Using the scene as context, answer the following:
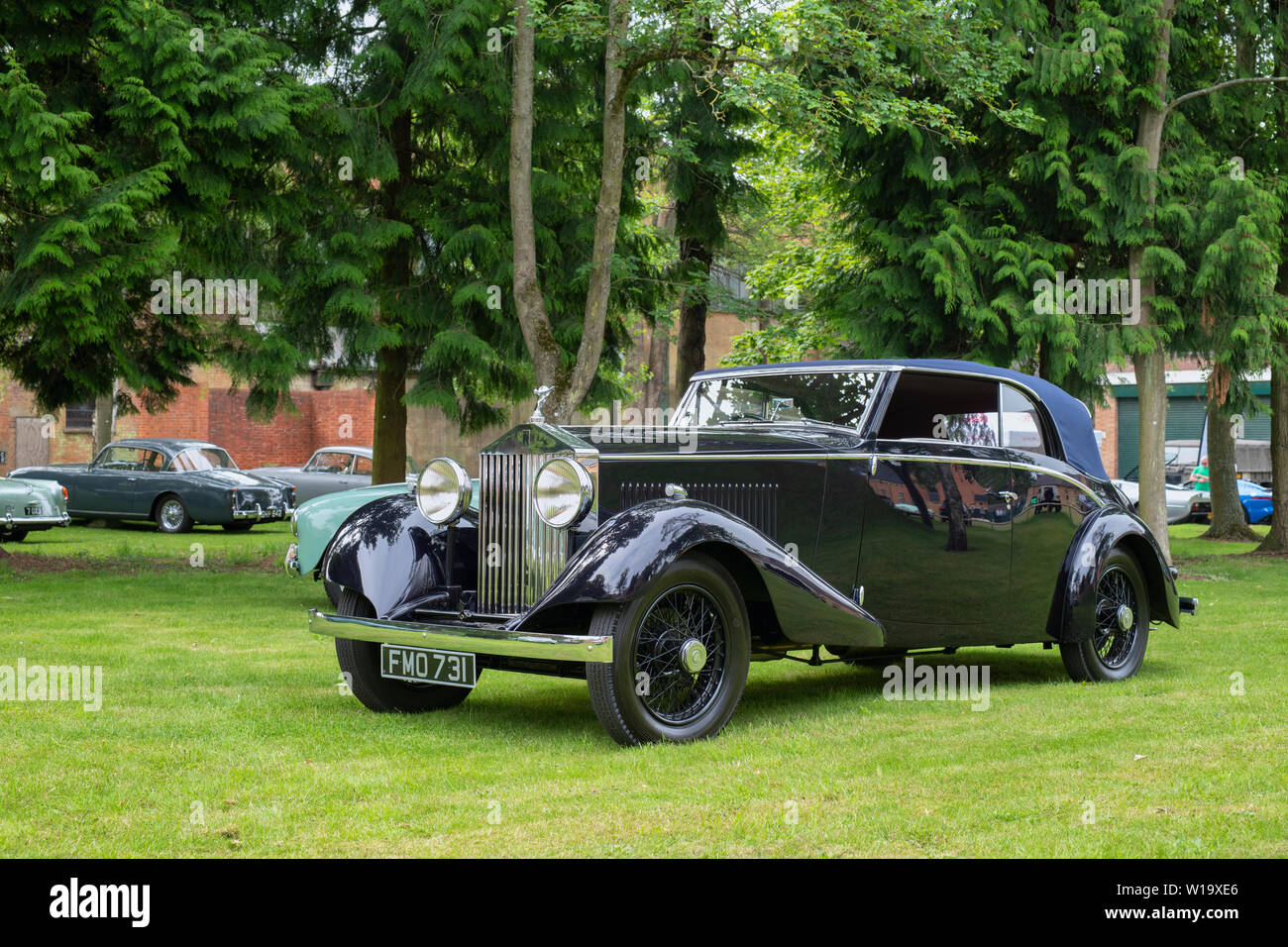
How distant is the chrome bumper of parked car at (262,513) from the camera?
23050 millimetres

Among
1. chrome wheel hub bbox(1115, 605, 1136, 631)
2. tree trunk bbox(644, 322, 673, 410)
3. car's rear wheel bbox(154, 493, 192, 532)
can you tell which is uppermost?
tree trunk bbox(644, 322, 673, 410)

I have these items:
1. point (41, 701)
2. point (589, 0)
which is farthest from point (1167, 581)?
point (589, 0)

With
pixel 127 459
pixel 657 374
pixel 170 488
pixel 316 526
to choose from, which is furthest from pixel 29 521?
pixel 657 374

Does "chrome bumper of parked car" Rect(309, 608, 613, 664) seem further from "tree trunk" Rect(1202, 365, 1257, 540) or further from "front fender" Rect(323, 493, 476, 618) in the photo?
"tree trunk" Rect(1202, 365, 1257, 540)

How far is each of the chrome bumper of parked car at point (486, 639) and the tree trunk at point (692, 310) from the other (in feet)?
32.9

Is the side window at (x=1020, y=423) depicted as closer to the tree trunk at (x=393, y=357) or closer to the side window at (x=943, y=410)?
the side window at (x=943, y=410)

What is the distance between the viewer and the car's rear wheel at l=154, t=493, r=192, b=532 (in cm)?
2327

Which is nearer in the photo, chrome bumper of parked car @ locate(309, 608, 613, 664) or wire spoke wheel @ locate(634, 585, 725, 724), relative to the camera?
chrome bumper of parked car @ locate(309, 608, 613, 664)

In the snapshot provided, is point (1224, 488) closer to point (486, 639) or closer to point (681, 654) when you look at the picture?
point (681, 654)

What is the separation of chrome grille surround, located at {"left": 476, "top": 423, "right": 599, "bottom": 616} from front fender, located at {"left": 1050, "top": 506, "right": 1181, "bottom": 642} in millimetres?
3096

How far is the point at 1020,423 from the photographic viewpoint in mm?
7922

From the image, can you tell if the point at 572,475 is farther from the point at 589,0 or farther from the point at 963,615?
the point at 589,0

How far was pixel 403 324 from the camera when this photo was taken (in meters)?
14.9

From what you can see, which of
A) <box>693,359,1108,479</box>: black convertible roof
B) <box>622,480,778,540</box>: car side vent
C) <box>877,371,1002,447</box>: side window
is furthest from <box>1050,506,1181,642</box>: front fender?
<box>622,480,778,540</box>: car side vent
